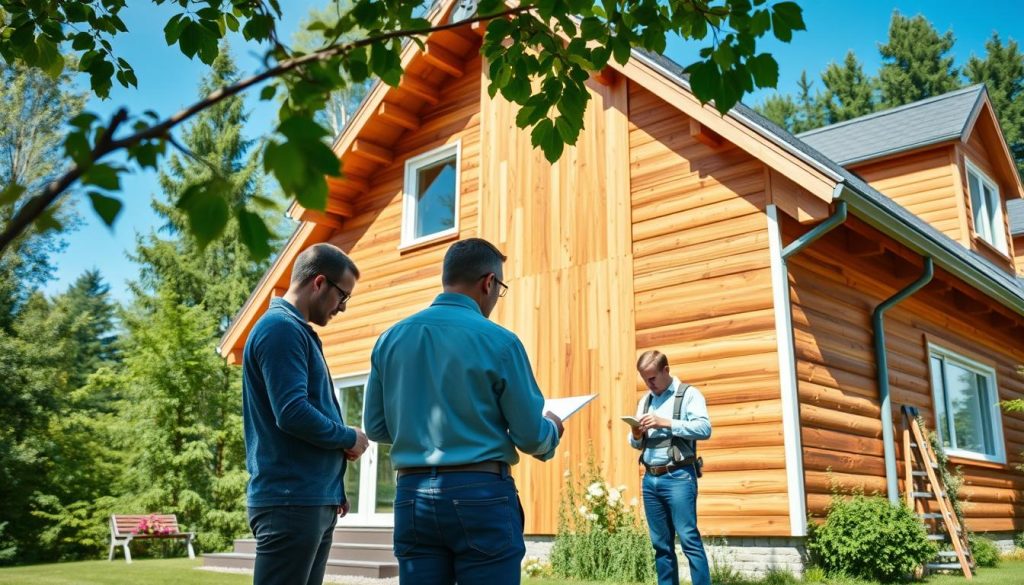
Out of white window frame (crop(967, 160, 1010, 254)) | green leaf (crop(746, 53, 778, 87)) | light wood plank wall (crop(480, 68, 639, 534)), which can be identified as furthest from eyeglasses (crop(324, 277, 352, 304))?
white window frame (crop(967, 160, 1010, 254))

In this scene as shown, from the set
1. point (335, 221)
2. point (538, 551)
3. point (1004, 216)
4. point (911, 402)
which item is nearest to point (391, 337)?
point (538, 551)

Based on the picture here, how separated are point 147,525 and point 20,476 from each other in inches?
123

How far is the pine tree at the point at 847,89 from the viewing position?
103 ft

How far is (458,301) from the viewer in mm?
2701

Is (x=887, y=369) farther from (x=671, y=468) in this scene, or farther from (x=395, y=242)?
(x=395, y=242)

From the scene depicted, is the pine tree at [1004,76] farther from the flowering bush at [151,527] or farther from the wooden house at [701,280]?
the flowering bush at [151,527]

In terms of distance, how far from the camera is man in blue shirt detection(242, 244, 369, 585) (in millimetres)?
2691

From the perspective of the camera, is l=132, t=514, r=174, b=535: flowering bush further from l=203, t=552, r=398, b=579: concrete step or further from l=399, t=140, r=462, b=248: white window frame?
l=399, t=140, r=462, b=248: white window frame

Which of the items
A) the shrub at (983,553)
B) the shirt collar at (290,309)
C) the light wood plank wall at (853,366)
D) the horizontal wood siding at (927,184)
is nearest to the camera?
the shirt collar at (290,309)

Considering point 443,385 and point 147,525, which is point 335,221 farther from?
point 443,385

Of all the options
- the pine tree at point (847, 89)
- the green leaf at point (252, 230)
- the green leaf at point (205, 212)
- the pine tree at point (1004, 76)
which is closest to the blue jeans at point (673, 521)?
the green leaf at point (252, 230)

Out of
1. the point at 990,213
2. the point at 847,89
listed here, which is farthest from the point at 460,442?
the point at 847,89

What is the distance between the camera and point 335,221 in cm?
1205

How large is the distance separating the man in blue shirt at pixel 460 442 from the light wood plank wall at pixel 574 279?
5.74 m
